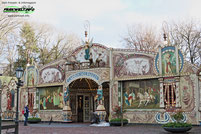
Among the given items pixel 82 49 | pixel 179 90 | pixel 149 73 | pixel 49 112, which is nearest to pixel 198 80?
pixel 179 90

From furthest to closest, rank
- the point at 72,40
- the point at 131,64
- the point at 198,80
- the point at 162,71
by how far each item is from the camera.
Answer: the point at 72,40 → the point at 131,64 → the point at 162,71 → the point at 198,80

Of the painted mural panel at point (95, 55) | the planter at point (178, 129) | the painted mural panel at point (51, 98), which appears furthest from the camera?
the painted mural panel at point (51, 98)

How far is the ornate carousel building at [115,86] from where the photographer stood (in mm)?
17766

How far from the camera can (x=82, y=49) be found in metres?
22.9

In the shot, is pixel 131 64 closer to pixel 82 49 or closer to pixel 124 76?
pixel 124 76

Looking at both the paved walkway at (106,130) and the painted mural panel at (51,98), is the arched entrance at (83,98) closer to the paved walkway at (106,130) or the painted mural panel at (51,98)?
the painted mural panel at (51,98)

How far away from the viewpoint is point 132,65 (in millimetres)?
20234

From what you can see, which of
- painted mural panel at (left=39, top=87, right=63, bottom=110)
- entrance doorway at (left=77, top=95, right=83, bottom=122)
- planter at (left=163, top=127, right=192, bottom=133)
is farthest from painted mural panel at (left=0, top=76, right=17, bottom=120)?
planter at (left=163, top=127, right=192, bottom=133)

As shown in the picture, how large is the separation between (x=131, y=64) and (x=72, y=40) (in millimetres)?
23086

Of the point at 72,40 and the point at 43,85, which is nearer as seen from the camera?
the point at 43,85

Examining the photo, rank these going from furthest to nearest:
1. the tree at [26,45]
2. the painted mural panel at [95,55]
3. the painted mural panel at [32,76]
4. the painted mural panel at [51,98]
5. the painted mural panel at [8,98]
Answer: the tree at [26,45] → the painted mural panel at [8,98] → the painted mural panel at [32,76] → the painted mural panel at [51,98] → the painted mural panel at [95,55]

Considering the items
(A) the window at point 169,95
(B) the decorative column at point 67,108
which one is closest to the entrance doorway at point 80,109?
(B) the decorative column at point 67,108

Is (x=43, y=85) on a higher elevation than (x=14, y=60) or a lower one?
lower

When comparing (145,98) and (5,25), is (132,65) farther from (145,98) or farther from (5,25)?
(5,25)
